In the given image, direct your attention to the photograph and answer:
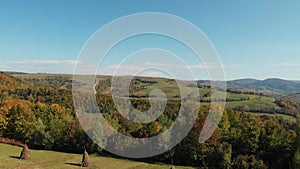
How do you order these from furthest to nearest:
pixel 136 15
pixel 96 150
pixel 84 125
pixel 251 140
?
pixel 96 150 < pixel 84 125 < pixel 251 140 < pixel 136 15

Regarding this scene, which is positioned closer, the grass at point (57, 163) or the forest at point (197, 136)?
the grass at point (57, 163)

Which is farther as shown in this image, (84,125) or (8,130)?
(8,130)

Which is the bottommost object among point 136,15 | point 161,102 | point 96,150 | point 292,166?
point 96,150

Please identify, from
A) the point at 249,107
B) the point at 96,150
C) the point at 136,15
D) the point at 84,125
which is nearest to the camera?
the point at 136,15

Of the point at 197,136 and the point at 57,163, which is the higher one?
the point at 197,136

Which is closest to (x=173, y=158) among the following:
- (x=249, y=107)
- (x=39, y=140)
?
(x=39, y=140)

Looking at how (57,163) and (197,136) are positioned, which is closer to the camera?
(57,163)

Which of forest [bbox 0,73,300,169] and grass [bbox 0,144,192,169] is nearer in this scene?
grass [bbox 0,144,192,169]

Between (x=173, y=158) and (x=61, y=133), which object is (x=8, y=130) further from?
(x=173, y=158)

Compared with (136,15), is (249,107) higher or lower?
lower
